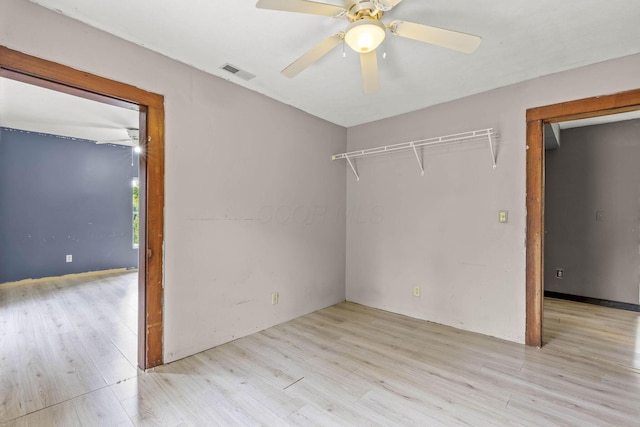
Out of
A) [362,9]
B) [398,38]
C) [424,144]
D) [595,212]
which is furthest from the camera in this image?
[595,212]

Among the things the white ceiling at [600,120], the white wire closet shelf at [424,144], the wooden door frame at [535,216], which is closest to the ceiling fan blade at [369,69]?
the white wire closet shelf at [424,144]

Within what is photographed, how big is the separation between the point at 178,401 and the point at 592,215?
5.38 m

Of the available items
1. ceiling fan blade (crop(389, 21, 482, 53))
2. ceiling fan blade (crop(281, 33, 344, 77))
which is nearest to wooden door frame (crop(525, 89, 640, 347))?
ceiling fan blade (crop(389, 21, 482, 53))

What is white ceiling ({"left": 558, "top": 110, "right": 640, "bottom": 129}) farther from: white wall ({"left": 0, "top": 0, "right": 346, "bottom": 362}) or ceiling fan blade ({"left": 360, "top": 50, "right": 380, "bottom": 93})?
white wall ({"left": 0, "top": 0, "right": 346, "bottom": 362})

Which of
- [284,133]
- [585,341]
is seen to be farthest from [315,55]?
[585,341]

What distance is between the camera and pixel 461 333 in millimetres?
3076

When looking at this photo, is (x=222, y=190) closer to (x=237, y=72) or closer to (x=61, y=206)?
(x=237, y=72)

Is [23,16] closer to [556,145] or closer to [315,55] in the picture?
[315,55]

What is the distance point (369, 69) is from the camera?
195 centimetres

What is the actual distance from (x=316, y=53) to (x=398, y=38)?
0.69 m

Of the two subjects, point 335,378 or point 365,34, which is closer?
point 365,34

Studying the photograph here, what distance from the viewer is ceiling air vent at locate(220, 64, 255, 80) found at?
8.51 feet

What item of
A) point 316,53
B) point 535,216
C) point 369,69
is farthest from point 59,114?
point 535,216

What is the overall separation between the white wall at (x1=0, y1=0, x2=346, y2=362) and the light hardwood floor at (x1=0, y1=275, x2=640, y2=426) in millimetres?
354
